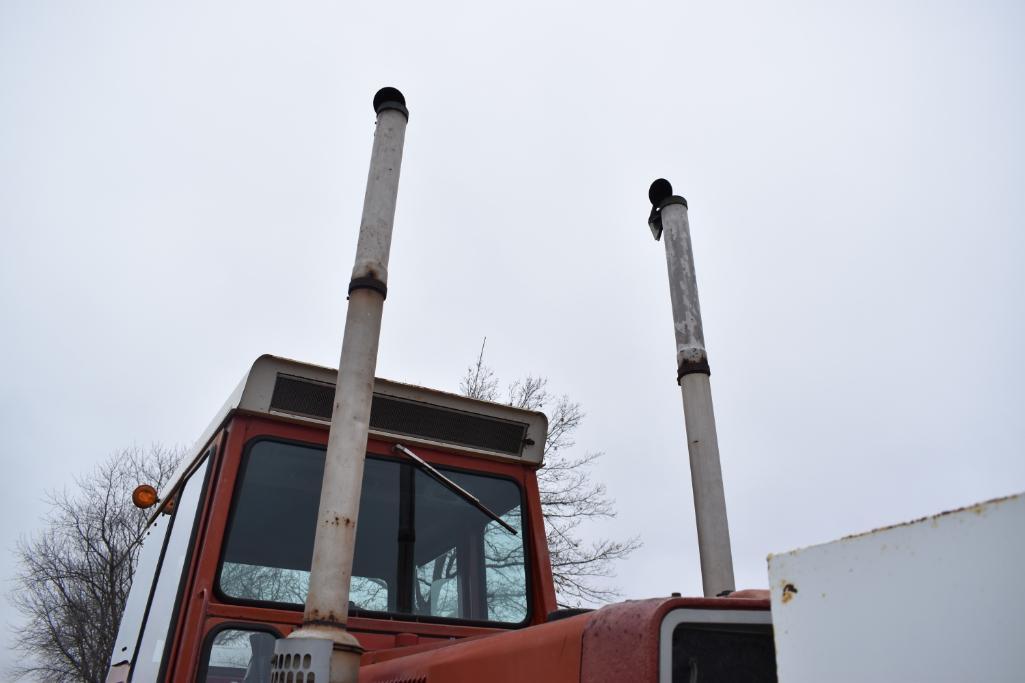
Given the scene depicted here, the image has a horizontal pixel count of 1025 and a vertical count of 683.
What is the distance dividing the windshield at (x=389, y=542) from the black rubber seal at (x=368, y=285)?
1.05 metres

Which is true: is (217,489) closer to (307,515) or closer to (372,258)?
(307,515)

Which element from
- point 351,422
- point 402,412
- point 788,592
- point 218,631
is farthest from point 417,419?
point 788,592

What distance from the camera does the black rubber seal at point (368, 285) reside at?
6.68ft

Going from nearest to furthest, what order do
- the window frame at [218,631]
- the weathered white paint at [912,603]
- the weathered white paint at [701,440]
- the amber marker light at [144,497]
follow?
the weathered white paint at [912,603] < the weathered white paint at [701,440] < the window frame at [218,631] < the amber marker light at [144,497]

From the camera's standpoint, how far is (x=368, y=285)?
2.04 m

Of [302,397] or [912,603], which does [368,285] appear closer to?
[302,397]

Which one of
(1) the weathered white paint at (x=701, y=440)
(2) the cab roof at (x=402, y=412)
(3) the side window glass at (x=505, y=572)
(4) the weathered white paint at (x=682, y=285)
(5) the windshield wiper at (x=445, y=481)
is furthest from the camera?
(3) the side window glass at (x=505, y=572)

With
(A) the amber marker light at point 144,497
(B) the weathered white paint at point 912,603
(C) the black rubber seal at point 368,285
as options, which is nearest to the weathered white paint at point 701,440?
(C) the black rubber seal at point 368,285

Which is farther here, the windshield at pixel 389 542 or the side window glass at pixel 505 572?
the side window glass at pixel 505 572

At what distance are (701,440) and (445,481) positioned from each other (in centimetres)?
110

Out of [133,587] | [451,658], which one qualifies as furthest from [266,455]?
[133,587]

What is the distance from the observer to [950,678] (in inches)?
23.7

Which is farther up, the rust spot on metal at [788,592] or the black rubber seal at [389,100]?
the black rubber seal at [389,100]

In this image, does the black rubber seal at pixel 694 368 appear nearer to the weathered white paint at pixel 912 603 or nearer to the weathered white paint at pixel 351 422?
the weathered white paint at pixel 351 422
